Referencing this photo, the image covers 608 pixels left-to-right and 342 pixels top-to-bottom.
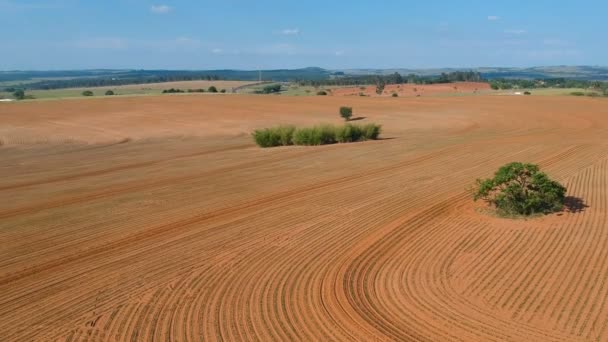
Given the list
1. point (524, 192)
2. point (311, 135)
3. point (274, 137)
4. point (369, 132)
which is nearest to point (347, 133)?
point (369, 132)

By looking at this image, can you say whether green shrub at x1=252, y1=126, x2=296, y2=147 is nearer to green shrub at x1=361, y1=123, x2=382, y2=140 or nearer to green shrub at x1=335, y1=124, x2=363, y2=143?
green shrub at x1=335, y1=124, x2=363, y2=143

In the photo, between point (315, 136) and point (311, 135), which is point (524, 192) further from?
point (311, 135)

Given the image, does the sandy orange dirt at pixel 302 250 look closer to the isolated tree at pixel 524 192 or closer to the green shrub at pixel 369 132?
the isolated tree at pixel 524 192

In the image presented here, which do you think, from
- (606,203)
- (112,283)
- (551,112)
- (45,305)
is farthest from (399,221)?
(551,112)

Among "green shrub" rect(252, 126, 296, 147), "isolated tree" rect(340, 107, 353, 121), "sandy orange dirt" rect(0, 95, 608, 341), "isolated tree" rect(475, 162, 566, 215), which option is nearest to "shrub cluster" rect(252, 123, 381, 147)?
"green shrub" rect(252, 126, 296, 147)

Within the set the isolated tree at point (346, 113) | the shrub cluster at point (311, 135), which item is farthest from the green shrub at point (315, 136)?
the isolated tree at point (346, 113)
